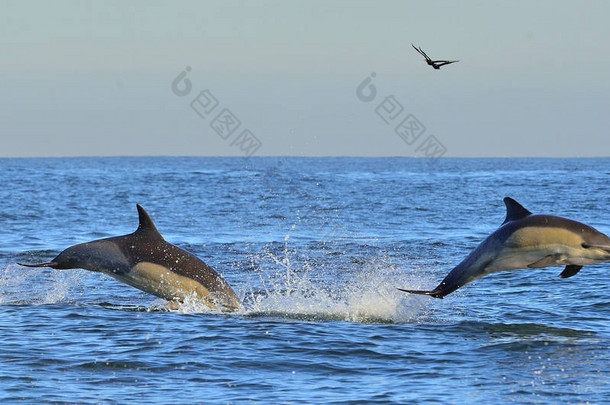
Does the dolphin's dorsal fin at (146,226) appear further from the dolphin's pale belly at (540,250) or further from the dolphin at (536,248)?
the dolphin's pale belly at (540,250)

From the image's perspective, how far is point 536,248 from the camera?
41.2ft

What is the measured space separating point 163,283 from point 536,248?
5965 millimetres

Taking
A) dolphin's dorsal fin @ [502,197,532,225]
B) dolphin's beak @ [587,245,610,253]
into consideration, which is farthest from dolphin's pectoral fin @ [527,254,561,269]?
dolphin's dorsal fin @ [502,197,532,225]

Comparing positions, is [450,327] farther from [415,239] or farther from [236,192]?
[236,192]

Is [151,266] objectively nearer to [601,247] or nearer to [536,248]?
[536,248]

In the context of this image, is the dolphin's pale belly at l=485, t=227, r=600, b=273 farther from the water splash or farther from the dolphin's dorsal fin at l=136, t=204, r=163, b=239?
the dolphin's dorsal fin at l=136, t=204, r=163, b=239

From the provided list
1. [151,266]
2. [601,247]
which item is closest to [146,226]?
[151,266]

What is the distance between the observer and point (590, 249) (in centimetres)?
1250

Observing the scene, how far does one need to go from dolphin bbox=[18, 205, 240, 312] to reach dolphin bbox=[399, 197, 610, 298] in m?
4.16

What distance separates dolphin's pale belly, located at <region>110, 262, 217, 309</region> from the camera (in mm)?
14961

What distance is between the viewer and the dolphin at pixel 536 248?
12.5m

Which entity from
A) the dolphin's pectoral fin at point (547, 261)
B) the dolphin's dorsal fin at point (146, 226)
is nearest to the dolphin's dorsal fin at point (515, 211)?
the dolphin's pectoral fin at point (547, 261)

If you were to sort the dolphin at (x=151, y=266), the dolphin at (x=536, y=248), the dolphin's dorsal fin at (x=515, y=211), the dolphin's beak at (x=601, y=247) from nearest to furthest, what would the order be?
the dolphin's beak at (x=601, y=247) → the dolphin at (x=536, y=248) → the dolphin's dorsal fin at (x=515, y=211) → the dolphin at (x=151, y=266)

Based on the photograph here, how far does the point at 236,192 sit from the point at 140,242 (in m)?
47.1
